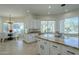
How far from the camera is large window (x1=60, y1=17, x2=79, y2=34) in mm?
1478

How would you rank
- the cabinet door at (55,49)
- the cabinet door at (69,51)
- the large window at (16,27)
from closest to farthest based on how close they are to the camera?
1. the cabinet door at (69,51)
2. the cabinet door at (55,49)
3. the large window at (16,27)

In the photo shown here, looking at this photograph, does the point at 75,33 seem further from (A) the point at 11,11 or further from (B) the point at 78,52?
(A) the point at 11,11

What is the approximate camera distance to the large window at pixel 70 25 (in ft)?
4.85

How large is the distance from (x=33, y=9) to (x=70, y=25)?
2.11 ft

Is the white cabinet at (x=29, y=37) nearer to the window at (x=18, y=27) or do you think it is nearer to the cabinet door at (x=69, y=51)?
the window at (x=18, y=27)

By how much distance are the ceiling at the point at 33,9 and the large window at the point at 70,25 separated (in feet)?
0.53

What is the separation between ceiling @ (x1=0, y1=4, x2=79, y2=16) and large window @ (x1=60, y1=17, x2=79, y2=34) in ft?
0.53

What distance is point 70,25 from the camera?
1.54 m

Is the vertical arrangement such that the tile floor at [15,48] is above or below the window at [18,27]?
below

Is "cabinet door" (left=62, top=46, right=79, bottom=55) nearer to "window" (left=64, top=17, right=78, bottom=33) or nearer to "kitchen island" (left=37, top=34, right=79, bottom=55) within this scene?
"kitchen island" (left=37, top=34, right=79, bottom=55)

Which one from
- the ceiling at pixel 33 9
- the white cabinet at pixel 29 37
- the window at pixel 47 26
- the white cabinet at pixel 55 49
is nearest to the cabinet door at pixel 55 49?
the white cabinet at pixel 55 49

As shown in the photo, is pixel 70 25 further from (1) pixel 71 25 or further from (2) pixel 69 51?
(2) pixel 69 51

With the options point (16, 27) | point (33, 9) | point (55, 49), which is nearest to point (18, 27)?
point (16, 27)
